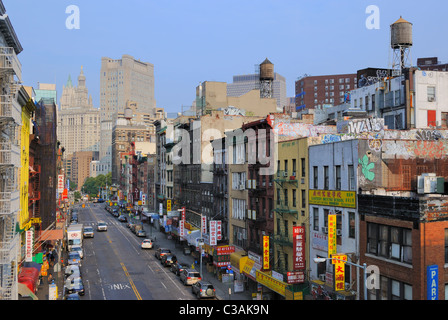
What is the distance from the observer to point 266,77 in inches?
3044

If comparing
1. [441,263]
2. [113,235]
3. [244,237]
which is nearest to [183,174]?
[113,235]

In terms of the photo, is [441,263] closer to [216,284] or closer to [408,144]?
[408,144]

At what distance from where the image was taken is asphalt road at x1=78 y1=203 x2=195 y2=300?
1722 inches

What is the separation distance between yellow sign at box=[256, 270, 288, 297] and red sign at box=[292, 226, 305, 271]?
191 centimetres

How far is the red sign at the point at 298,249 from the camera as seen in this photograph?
34.2 m

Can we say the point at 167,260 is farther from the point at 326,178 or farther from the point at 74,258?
the point at 326,178

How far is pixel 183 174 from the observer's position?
75625mm

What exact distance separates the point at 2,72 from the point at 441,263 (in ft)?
89.9

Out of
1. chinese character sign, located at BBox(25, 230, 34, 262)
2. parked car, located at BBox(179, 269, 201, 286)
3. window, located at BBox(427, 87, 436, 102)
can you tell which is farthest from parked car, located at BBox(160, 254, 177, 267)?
window, located at BBox(427, 87, 436, 102)

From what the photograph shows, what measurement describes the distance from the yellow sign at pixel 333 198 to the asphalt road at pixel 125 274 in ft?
51.9

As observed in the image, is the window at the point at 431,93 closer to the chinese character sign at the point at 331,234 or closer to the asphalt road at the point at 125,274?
the chinese character sign at the point at 331,234

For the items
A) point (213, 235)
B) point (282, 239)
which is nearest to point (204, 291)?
point (282, 239)

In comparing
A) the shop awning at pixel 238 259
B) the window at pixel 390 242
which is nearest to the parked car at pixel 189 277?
the shop awning at pixel 238 259

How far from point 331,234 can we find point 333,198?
335cm
